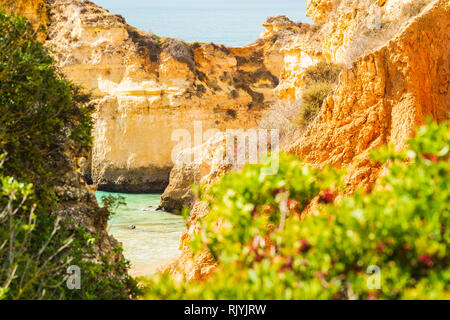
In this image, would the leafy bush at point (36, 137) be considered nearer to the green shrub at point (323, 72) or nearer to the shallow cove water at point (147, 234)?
the shallow cove water at point (147, 234)

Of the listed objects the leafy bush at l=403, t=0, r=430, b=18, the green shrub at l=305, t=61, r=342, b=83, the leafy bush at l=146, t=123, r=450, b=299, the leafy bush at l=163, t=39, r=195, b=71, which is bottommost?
the leafy bush at l=146, t=123, r=450, b=299

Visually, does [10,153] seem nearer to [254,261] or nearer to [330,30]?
[254,261]

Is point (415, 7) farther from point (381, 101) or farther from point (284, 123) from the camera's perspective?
point (284, 123)

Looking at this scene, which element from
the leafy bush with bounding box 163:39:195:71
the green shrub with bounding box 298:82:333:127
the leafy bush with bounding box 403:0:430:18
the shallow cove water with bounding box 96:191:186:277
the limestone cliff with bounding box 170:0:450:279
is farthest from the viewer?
the leafy bush with bounding box 163:39:195:71

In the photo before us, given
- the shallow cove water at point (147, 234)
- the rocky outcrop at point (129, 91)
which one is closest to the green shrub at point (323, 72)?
the shallow cove water at point (147, 234)

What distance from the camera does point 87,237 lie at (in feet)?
21.9

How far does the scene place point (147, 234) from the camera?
2322 cm

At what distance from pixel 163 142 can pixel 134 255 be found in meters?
19.8

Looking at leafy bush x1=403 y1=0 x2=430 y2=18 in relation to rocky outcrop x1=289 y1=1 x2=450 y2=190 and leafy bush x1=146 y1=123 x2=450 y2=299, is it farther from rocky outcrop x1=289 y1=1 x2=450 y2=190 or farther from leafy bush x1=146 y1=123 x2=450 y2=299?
leafy bush x1=146 y1=123 x2=450 y2=299

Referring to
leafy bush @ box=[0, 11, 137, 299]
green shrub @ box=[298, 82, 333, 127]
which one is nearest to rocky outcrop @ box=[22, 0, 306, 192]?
green shrub @ box=[298, 82, 333, 127]

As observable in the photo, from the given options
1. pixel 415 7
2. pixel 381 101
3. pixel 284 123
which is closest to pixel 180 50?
pixel 284 123

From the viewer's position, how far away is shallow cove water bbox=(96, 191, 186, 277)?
17703mm

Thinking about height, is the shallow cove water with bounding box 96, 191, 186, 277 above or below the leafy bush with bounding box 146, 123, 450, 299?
below
